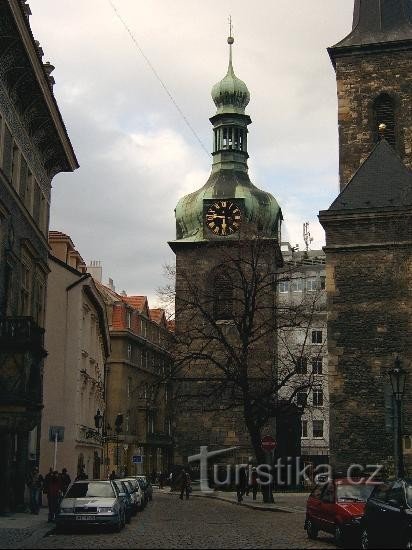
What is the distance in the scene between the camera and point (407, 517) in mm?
13289

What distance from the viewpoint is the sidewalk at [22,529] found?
16.7m

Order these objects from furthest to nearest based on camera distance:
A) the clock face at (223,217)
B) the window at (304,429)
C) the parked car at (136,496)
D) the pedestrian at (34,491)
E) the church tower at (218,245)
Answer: the window at (304,429) < the clock face at (223,217) < the church tower at (218,245) < the parked car at (136,496) < the pedestrian at (34,491)

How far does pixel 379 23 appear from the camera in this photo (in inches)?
1682

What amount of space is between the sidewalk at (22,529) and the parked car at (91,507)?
0.58 metres

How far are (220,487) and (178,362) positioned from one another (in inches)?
556

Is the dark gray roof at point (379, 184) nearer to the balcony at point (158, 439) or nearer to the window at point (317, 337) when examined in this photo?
the balcony at point (158, 439)

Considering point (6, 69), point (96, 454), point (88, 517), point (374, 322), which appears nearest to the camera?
point (88, 517)

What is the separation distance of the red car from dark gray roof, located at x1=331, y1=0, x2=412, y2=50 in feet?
90.7

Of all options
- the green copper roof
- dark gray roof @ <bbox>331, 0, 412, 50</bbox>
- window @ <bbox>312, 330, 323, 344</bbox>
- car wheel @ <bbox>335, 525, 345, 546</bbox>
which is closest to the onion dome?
the green copper roof

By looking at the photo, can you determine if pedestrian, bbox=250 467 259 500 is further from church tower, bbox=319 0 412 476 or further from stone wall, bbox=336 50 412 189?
stone wall, bbox=336 50 412 189

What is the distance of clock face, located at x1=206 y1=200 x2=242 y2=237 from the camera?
5694 cm

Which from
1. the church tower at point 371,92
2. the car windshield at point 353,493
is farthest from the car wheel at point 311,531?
the church tower at point 371,92

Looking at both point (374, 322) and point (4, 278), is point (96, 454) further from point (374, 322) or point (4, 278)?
point (4, 278)

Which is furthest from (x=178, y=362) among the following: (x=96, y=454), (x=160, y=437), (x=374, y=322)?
(x=160, y=437)
